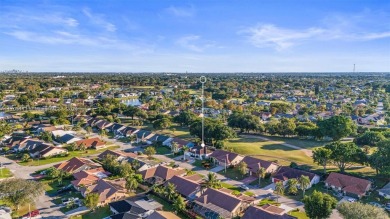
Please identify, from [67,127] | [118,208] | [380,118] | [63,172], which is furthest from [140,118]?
[380,118]

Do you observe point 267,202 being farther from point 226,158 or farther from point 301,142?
point 301,142

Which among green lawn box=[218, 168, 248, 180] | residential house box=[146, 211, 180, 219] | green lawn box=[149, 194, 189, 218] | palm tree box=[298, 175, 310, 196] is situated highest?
palm tree box=[298, 175, 310, 196]

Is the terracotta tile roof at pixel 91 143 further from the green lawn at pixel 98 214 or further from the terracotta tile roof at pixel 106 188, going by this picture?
the green lawn at pixel 98 214

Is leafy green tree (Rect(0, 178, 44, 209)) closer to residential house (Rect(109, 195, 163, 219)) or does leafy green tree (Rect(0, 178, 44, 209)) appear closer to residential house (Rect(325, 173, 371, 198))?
residential house (Rect(109, 195, 163, 219))

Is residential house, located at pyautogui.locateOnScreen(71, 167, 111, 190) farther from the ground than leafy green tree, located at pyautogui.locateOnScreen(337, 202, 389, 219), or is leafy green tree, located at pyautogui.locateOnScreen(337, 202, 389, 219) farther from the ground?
leafy green tree, located at pyautogui.locateOnScreen(337, 202, 389, 219)

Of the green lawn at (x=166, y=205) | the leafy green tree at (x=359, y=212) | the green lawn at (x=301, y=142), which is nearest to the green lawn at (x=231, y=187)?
the green lawn at (x=166, y=205)

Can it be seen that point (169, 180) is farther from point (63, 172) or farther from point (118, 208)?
point (63, 172)

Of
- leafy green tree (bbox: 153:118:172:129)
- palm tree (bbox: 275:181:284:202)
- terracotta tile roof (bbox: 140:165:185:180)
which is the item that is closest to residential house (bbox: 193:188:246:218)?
palm tree (bbox: 275:181:284:202)
